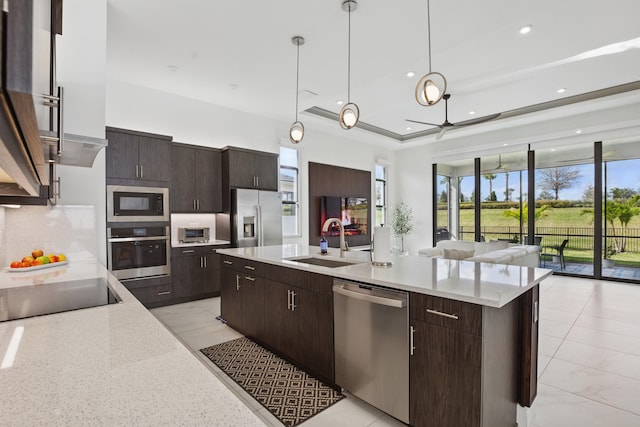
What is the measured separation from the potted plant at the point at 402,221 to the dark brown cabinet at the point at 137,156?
5961 mm

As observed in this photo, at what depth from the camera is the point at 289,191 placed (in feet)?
21.7

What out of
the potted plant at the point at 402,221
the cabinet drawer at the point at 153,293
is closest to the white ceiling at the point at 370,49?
the cabinet drawer at the point at 153,293

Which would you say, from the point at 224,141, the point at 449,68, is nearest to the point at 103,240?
the point at 224,141

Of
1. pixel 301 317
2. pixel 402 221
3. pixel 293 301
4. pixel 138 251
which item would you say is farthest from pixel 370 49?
pixel 402 221

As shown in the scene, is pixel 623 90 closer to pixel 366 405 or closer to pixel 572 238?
pixel 572 238

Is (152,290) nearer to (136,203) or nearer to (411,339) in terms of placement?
(136,203)

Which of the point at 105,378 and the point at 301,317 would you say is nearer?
the point at 105,378

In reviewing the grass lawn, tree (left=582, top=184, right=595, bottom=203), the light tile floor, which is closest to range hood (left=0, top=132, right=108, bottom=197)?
the light tile floor

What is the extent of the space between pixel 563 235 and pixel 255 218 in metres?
6.29

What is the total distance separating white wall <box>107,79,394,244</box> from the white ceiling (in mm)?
224

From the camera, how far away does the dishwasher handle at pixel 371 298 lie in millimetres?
1823

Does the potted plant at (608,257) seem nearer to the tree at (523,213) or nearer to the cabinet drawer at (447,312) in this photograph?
the tree at (523,213)

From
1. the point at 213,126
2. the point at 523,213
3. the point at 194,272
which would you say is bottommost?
the point at 194,272

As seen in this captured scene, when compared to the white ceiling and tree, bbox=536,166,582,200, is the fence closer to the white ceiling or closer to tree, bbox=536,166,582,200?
tree, bbox=536,166,582,200
